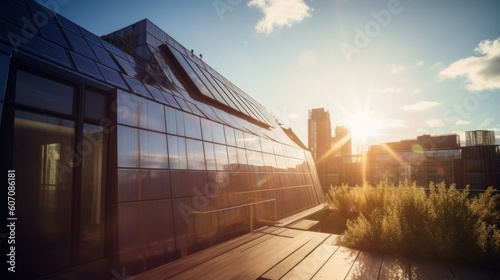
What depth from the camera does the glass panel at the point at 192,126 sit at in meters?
8.78

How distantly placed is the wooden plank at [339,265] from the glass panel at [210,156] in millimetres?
4967

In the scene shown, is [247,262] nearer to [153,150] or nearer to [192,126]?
[153,150]

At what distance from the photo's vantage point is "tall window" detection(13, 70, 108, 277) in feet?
15.1

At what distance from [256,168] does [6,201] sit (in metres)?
9.35

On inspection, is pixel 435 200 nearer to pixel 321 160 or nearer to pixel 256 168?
pixel 256 168

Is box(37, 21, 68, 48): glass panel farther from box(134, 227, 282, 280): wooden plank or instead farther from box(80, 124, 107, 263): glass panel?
box(134, 227, 282, 280): wooden plank

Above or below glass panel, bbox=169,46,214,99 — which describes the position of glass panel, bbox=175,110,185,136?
below

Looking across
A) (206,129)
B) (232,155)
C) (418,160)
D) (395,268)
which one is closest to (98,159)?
(206,129)

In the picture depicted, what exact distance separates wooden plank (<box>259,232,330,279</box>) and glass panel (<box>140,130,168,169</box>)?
4048 mm

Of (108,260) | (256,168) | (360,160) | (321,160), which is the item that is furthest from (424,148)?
(108,260)

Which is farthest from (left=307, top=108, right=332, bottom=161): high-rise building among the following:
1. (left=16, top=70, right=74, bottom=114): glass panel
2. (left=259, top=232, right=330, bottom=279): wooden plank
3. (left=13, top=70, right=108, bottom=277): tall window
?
(left=16, top=70, right=74, bottom=114): glass panel

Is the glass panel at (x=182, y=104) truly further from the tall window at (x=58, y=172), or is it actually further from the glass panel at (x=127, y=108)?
the tall window at (x=58, y=172)

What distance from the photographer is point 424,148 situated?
57.8m

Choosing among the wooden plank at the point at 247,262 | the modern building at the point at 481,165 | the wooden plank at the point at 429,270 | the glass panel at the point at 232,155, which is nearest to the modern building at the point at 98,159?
the glass panel at the point at 232,155
